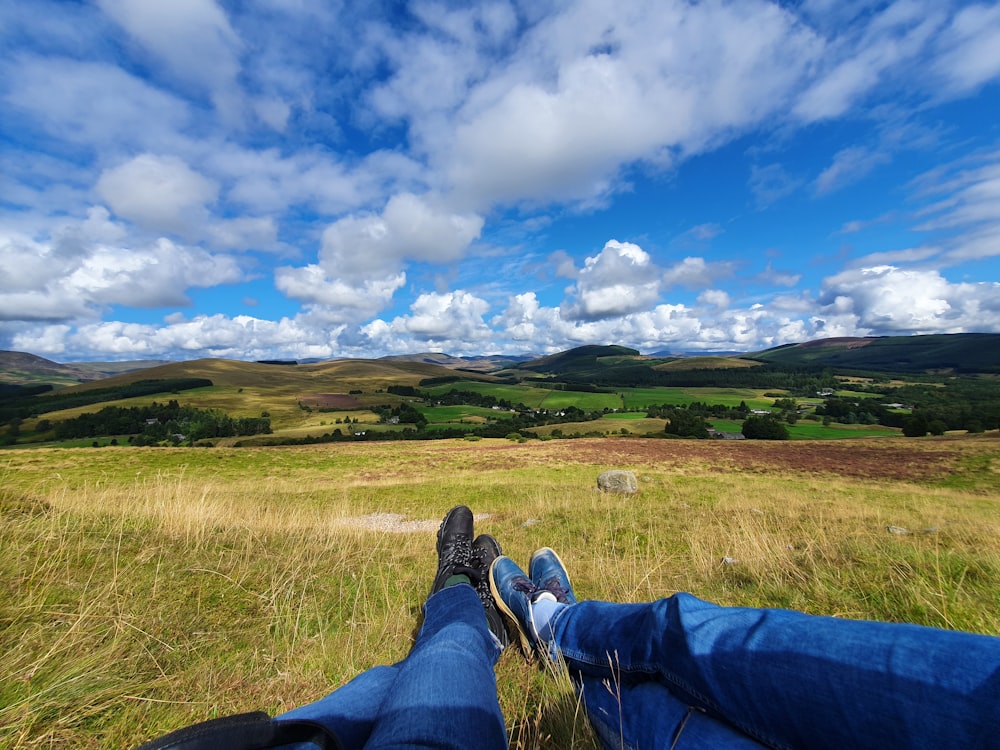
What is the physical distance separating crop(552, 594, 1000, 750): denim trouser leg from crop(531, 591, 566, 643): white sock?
56 cm

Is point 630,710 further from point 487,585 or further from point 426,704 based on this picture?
point 487,585

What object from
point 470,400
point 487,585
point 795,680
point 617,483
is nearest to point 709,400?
point 470,400

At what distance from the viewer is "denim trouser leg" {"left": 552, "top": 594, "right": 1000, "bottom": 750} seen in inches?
51.6

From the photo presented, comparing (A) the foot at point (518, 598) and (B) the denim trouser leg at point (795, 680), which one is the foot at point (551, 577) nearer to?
(A) the foot at point (518, 598)

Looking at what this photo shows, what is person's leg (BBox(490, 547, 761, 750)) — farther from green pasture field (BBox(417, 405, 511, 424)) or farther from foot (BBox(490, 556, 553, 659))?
green pasture field (BBox(417, 405, 511, 424))

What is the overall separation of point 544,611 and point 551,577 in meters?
0.58

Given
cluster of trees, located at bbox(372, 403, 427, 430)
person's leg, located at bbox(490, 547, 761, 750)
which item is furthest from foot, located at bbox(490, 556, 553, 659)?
cluster of trees, located at bbox(372, 403, 427, 430)

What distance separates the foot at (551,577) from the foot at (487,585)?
16.4 inches

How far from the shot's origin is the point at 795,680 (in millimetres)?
1514

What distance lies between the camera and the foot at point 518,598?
285 cm

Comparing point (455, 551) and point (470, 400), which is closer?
point (455, 551)

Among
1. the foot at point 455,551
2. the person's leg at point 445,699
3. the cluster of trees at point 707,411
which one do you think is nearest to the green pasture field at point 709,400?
the cluster of trees at point 707,411

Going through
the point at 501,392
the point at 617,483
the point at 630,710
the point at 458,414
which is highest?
the point at 630,710

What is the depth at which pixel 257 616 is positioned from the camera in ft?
10.8
